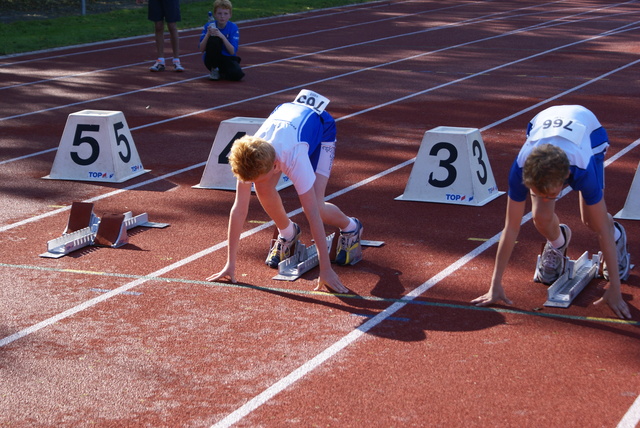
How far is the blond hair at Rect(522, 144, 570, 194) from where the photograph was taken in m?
4.61

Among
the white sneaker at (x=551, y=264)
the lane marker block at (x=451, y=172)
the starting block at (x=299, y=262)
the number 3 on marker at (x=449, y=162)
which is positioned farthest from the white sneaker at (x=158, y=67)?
the white sneaker at (x=551, y=264)

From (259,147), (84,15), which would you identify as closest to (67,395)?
(259,147)

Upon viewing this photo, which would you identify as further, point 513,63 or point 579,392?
point 513,63

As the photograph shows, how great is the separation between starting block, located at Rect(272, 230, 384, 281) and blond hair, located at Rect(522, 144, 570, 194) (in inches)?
81.2

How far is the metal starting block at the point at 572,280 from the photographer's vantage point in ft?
18.3

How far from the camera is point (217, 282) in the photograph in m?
6.10

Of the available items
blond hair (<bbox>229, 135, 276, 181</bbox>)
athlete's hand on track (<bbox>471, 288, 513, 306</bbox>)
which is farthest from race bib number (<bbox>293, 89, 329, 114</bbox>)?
athlete's hand on track (<bbox>471, 288, 513, 306</bbox>)

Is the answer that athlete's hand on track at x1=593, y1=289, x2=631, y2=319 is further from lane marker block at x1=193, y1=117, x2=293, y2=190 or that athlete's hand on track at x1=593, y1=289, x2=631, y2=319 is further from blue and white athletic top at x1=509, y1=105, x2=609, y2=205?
lane marker block at x1=193, y1=117, x2=293, y2=190

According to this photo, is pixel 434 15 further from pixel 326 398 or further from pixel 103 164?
pixel 326 398

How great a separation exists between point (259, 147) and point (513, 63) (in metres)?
13.5

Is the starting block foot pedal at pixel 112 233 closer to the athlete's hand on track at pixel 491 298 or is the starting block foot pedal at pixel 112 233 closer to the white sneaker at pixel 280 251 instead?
the white sneaker at pixel 280 251

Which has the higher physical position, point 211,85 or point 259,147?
point 259,147

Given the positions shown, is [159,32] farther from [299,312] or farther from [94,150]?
[299,312]

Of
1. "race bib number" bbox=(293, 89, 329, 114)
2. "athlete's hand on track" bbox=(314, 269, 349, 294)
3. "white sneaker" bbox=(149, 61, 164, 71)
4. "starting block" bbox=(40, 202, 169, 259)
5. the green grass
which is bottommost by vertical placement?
the green grass
